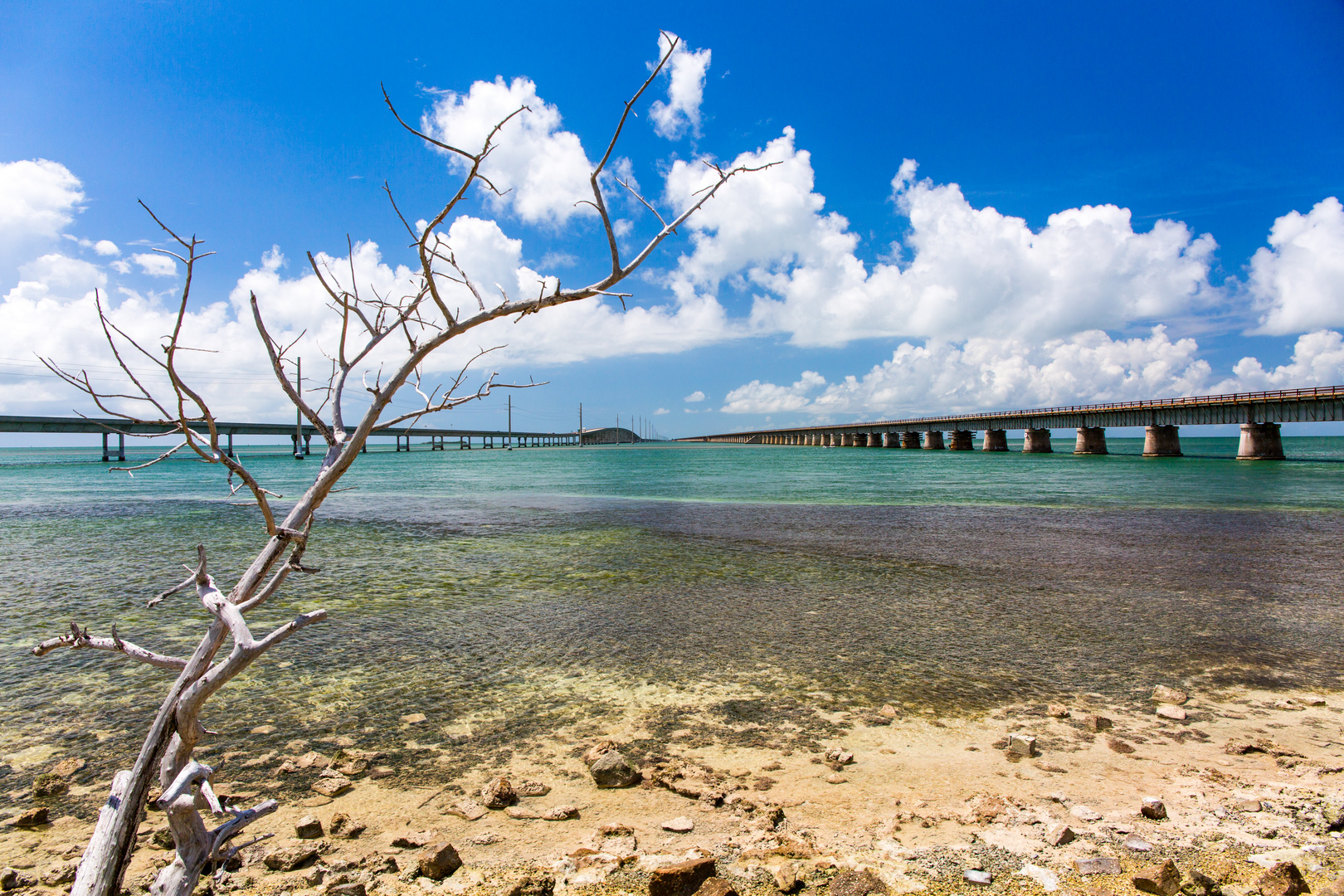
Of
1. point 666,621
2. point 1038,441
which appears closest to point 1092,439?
point 1038,441

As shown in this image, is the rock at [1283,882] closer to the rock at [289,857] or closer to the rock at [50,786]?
the rock at [289,857]

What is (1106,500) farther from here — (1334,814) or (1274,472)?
(1274,472)

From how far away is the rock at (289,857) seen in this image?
11.1 feet

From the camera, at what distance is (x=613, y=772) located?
4184mm

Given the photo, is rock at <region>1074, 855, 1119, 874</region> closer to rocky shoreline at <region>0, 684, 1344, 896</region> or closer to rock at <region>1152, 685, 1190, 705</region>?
rocky shoreline at <region>0, 684, 1344, 896</region>

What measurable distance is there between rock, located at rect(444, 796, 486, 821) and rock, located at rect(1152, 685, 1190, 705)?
517 cm

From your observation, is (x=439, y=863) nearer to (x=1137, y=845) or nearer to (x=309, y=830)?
(x=309, y=830)

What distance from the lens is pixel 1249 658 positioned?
21.4 feet

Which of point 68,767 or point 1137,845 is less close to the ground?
point 68,767

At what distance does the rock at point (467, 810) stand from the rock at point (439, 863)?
0.46m

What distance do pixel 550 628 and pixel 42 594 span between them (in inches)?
299

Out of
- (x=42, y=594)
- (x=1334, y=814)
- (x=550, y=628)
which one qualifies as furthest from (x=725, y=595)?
(x=42, y=594)

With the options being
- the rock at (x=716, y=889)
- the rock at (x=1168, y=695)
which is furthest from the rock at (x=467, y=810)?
the rock at (x=1168, y=695)

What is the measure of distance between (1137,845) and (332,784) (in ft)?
14.5
